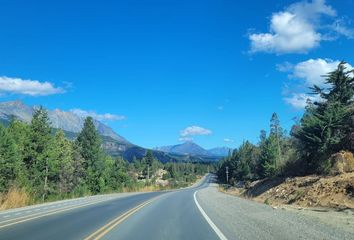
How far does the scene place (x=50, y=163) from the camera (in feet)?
180

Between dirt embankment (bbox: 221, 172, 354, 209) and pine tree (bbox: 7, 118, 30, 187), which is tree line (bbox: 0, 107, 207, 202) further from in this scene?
dirt embankment (bbox: 221, 172, 354, 209)

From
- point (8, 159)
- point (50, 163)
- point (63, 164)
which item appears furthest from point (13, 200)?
point (63, 164)

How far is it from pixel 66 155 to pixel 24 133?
15081 mm

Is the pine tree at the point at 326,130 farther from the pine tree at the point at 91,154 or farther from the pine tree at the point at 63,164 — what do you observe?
the pine tree at the point at 91,154

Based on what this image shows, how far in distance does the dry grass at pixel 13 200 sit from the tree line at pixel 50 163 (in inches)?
34.6

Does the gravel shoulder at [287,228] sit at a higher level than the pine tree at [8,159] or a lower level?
lower

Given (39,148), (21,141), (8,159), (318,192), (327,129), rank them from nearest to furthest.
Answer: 1. (318,192)
2. (327,129)
3. (8,159)
4. (21,141)
5. (39,148)

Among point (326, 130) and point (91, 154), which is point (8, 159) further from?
point (91, 154)

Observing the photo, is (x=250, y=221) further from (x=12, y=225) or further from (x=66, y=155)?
(x=66, y=155)

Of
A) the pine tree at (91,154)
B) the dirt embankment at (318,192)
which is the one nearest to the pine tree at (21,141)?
the pine tree at (91,154)

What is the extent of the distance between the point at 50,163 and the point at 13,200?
82.7ft

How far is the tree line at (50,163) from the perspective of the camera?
45250 mm

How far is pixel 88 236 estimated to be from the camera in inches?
561

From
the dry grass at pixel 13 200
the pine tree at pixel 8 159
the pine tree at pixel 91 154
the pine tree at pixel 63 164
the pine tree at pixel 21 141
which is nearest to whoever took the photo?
the dry grass at pixel 13 200
